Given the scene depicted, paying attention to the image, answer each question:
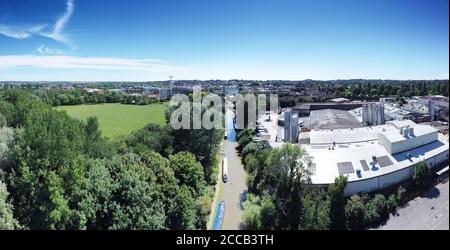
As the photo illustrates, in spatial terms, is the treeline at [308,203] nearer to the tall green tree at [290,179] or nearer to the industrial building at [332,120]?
the tall green tree at [290,179]

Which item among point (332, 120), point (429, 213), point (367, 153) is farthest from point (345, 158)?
point (429, 213)

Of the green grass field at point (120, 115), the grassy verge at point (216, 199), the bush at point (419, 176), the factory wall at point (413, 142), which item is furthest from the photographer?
the green grass field at point (120, 115)

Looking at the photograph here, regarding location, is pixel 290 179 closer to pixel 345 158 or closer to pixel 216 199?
pixel 345 158

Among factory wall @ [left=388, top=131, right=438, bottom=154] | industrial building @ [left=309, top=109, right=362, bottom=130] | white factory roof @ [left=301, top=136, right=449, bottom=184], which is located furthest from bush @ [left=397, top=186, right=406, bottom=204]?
industrial building @ [left=309, top=109, right=362, bottom=130]

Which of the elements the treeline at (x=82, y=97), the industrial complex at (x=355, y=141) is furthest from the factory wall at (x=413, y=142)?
the treeline at (x=82, y=97)

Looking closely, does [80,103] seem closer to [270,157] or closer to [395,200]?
[270,157]

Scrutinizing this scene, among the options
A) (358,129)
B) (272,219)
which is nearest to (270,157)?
(272,219)
